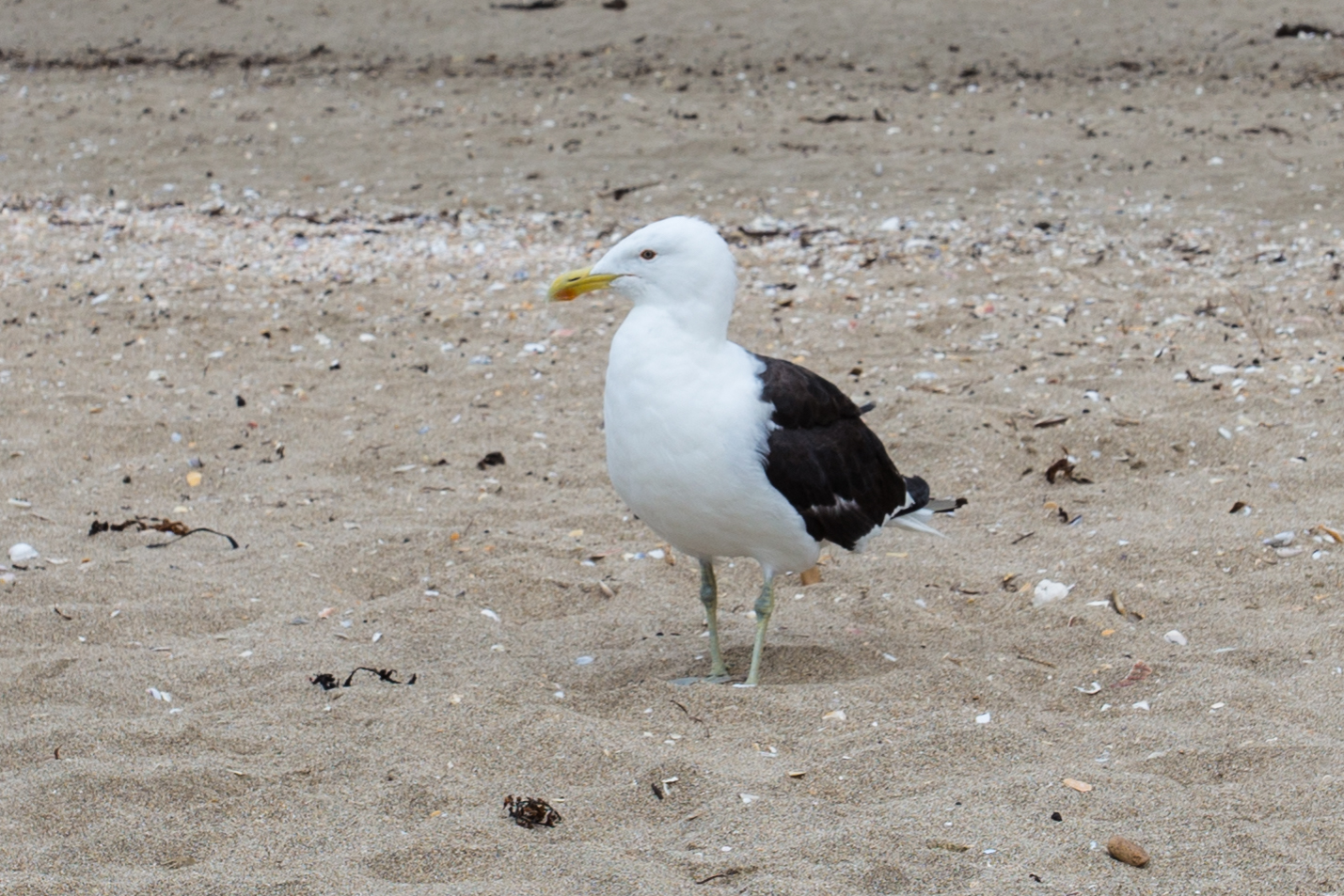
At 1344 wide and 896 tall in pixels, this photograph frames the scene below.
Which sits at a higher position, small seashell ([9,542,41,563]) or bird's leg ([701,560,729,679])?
bird's leg ([701,560,729,679])

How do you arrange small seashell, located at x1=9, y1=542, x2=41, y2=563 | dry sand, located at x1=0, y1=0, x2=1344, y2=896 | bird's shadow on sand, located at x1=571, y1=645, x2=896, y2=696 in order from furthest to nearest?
small seashell, located at x1=9, y1=542, x2=41, y2=563 → bird's shadow on sand, located at x1=571, y1=645, x2=896, y2=696 → dry sand, located at x1=0, y1=0, x2=1344, y2=896

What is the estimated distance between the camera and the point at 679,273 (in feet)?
12.1

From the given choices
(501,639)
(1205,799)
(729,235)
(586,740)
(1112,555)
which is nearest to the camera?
(1205,799)

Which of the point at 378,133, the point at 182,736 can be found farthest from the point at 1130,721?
the point at 378,133

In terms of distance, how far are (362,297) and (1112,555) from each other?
4506 mm

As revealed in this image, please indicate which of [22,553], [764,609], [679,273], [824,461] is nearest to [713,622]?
[764,609]

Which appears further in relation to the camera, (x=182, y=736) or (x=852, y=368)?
(x=852, y=368)

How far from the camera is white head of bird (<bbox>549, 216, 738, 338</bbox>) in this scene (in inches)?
145

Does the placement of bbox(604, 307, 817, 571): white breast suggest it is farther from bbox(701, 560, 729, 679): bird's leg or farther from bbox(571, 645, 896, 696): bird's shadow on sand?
bbox(571, 645, 896, 696): bird's shadow on sand

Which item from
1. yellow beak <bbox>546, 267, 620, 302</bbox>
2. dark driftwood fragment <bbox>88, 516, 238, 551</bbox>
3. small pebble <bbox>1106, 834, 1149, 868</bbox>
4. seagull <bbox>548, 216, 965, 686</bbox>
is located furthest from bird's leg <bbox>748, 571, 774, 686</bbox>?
dark driftwood fragment <bbox>88, 516, 238, 551</bbox>

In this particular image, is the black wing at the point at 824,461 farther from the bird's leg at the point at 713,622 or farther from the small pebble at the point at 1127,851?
the small pebble at the point at 1127,851

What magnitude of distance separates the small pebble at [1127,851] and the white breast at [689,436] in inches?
48.1

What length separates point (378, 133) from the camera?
34.3 ft

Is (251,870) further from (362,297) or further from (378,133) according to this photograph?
(378,133)
